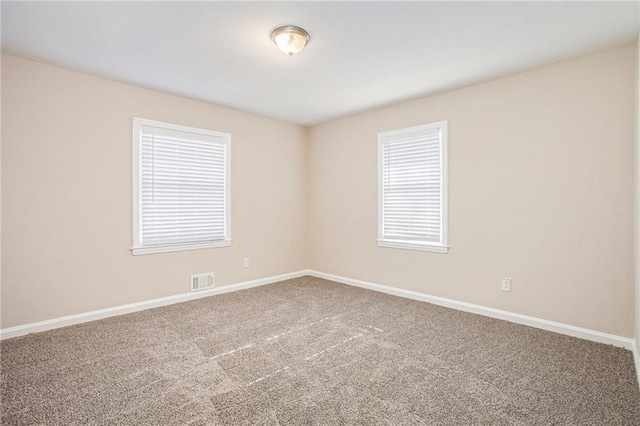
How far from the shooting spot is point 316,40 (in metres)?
2.60

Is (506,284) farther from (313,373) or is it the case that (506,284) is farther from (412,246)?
(313,373)

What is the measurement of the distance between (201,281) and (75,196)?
1.68m

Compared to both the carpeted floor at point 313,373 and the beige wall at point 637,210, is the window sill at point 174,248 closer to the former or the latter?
the carpeted floor at point 313,373

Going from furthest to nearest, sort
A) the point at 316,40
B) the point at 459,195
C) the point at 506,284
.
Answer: the point at 459,195 → the point at 506,284 → the point at 316,40

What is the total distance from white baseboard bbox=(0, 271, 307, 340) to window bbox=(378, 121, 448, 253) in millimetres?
2099

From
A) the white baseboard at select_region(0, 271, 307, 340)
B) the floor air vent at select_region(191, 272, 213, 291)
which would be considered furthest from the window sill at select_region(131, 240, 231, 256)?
the white baseboard at select_region(0, 271, 307, 340)

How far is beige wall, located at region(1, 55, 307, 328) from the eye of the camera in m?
2.90

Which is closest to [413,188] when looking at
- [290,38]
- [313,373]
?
[290,38]

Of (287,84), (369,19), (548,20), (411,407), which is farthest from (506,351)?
(287,84)

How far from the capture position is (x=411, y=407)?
1896 millimetres

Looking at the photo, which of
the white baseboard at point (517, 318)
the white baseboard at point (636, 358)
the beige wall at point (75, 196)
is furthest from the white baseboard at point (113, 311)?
the white baseboard at point (636, 358)

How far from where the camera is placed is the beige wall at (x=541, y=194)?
2695 mm

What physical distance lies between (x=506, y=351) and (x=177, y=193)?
149 inches

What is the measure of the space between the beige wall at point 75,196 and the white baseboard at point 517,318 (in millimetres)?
2222
